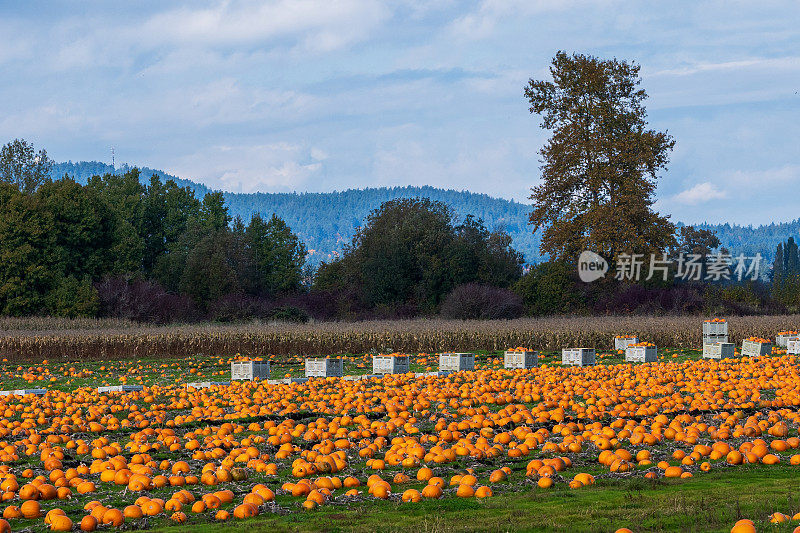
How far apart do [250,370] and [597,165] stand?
37267 millimetres

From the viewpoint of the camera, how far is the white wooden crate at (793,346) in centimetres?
2803

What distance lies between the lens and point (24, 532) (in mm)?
7664

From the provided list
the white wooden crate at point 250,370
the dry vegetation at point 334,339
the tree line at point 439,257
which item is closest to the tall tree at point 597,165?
the tree line at point 439,257

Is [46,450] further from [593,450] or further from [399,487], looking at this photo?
[593,450]

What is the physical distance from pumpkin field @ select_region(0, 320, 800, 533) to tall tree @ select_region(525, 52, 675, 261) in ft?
119

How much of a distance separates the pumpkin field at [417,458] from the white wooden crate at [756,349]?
938cm

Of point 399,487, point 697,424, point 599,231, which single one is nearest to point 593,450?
point 697,424

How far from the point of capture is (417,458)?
10344 mm

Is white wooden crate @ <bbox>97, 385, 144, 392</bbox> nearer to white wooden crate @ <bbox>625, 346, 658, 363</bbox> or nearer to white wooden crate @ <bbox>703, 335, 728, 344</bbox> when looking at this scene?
white wooden crate @ <bbox>625, 346, 658, 363</bbox>

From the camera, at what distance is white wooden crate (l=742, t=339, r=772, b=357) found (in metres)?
28.3

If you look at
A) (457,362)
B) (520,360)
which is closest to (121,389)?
(457,362)

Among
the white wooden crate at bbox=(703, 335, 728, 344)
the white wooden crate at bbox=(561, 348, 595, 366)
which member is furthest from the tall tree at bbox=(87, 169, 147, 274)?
the white wooden crate at bbox=(703, 335, 728, 344)

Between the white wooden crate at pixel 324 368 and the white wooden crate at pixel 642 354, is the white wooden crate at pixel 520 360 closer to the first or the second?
the white wooden crate at pixel 642 354

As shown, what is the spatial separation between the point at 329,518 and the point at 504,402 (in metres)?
9.05
